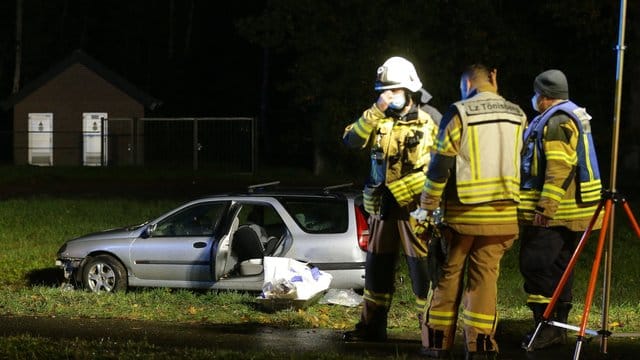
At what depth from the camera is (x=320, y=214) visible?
1302 centimetres

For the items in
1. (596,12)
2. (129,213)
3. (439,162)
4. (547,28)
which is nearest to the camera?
(439,162)

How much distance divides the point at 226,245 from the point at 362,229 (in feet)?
4.89

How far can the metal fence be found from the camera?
40469 mm

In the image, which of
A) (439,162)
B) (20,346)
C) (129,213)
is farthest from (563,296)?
(129,213)

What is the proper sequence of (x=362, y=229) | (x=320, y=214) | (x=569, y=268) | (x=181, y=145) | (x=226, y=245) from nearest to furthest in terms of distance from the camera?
(x=569, y=268) < (x=362, y=229) < (x=226, y=245) < (x=320, y=214) < (x=181, y=145)

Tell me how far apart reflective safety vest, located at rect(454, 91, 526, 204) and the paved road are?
130cm

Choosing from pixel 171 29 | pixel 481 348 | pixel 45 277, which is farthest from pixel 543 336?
pixel 171 29

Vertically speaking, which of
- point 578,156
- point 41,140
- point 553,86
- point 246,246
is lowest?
point 246,246

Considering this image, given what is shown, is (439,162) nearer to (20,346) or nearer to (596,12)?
(20,346)

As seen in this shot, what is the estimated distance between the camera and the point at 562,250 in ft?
28.2

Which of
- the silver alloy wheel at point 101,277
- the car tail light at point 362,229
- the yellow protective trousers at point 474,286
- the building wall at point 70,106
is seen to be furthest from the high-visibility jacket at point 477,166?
the building wall at point 70,106

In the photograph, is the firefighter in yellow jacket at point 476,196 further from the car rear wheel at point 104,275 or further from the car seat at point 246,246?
the car rear wheel at point 104,275

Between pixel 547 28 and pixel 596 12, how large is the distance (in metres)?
2.97

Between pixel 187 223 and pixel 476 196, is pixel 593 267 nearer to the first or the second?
pixel 476 196
